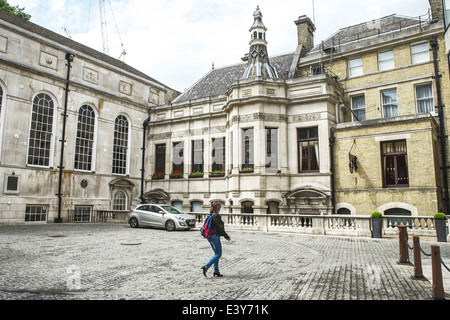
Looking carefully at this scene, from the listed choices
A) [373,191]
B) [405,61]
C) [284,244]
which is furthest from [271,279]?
[405,61]

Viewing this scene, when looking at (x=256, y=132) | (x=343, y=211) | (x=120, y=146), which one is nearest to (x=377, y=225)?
(x=343, y=211)

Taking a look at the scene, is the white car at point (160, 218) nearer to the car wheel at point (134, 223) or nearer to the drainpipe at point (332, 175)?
the car wheel at point (134, 223)

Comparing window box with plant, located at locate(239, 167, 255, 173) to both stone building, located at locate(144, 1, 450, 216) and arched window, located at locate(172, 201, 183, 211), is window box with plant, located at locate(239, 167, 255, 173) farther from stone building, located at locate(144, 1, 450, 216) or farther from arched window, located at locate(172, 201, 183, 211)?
arched window, located at locate(172, 201, 183, 211)

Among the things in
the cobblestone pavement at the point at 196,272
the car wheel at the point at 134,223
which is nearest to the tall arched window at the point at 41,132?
the car wheel at the point at 134,223

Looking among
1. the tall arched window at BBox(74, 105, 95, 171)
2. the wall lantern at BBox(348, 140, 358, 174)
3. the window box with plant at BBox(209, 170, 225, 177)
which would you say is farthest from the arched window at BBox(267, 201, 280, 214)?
the tall arched window at BBox(74, 105, 95, 171)

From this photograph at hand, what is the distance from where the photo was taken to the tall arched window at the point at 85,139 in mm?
24906

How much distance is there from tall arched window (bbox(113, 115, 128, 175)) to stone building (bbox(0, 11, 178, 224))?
0.09m

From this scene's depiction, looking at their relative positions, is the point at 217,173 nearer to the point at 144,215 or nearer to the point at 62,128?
the point at 144,215

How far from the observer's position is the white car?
18.2 meters

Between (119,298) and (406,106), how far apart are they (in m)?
23.6

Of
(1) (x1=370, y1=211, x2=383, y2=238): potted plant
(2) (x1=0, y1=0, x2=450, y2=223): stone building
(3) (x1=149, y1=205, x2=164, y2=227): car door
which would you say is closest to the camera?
(1) (x1=370, y1=211, x2=383, y2=238): potted plant

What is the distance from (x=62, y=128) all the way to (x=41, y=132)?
4.83 ft

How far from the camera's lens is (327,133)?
21562 mm

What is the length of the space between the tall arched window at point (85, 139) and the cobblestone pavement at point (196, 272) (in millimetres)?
13117
